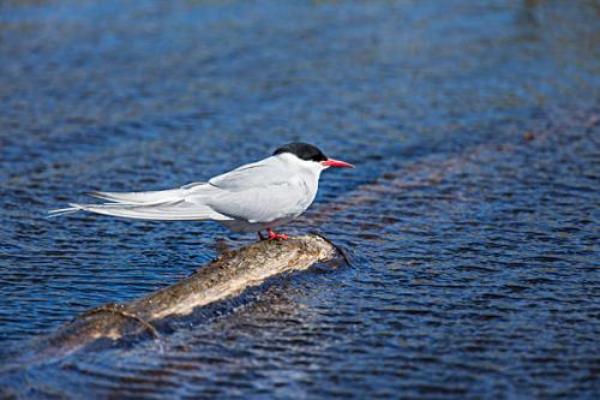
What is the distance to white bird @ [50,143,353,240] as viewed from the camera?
5.62m

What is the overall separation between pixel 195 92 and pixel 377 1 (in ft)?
14.5

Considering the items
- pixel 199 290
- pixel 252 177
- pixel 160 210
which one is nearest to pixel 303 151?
pixel 252 177

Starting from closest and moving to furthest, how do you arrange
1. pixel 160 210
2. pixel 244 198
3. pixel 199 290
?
pixel 199 290
pixel 160 210
pixel 244 198

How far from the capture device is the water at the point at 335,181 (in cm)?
489

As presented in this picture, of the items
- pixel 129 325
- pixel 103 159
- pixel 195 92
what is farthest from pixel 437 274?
pixel 195 92

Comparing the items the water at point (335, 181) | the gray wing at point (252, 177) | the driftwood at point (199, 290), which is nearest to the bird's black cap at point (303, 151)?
the gray wing at point (252, 177)

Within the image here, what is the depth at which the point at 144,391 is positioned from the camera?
182 inches

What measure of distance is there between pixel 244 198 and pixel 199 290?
72cm

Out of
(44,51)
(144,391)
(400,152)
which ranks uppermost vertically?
(44,51)

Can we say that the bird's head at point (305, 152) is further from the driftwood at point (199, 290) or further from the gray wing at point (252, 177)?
the driftwood at point (199, 290)

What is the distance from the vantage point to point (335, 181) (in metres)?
8.13

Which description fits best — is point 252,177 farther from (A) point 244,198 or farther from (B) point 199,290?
(B) point 199,290

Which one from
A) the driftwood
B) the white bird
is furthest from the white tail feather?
the driftwood

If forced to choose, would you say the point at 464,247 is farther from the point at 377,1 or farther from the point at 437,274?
the point at 377,1
